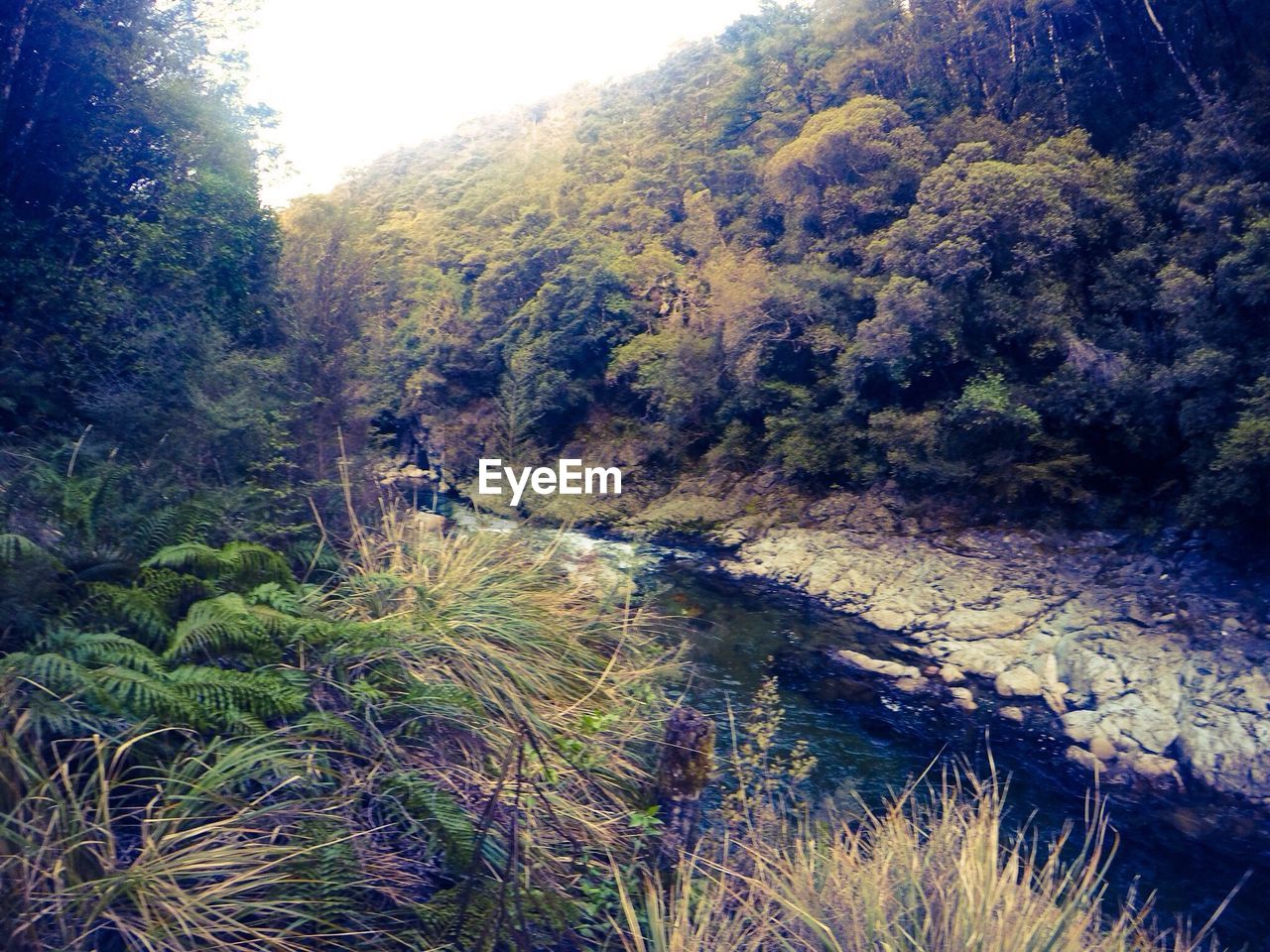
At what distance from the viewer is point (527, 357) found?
69.1 ft

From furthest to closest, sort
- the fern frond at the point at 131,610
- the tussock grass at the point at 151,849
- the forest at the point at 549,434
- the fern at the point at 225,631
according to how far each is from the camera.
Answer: the fern frond at the point at 131,610, the fern at the point at 225,631, the forest at the point at 549,434, the tussock grass at the point at 151,849

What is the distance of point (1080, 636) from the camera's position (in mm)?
9945

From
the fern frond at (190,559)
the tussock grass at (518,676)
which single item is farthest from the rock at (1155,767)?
the fern frond at (190,559)

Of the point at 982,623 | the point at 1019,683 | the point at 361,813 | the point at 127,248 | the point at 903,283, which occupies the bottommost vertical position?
the point at 1019,683

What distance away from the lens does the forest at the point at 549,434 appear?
2891 mm

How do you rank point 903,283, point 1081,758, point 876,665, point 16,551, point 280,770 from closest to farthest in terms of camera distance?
point 280,770 < point 16,551 < point 1081,758 < point 876,665 < point 903,283

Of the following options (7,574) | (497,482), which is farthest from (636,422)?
(7,574)

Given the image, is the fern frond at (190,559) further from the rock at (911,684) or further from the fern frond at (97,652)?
the rock at (911,684)

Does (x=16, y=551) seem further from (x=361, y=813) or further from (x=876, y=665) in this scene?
(x=876, y=665)

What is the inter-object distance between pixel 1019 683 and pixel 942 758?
7.85 ft

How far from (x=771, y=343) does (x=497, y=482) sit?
9021mm

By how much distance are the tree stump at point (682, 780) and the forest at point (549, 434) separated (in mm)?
161

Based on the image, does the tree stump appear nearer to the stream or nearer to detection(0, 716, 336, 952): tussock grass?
detection(0, 716, 336, 952): tussock grass

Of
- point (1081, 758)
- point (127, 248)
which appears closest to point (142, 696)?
point (127, 248)
